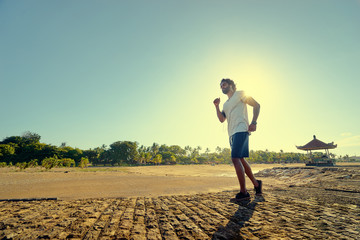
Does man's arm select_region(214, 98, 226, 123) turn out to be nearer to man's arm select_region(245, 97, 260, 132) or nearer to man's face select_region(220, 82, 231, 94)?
man's face select_region(220, 82, 231, 94)

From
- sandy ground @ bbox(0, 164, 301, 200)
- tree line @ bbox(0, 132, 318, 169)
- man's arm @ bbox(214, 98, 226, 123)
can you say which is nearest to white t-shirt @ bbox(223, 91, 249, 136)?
man's arm @ bbox(214, 98, 226, 123)

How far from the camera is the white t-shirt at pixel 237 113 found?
9.87 ft

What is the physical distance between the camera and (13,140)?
6550cm

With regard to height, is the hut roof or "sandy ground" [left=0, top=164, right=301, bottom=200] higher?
the hut roof

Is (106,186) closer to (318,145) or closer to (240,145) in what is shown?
(240,145)

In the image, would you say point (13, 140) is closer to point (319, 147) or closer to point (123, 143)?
point (123, 143)

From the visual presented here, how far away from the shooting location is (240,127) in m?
2.98

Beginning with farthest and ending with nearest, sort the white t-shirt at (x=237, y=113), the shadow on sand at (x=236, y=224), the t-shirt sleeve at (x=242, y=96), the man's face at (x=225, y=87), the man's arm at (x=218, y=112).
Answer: the man's arm at (x=218, y=112) → the man's face at (x=225, y=87) → the t-shirt sleeve at (x=242, y=96) → the white t-shirt at (x=237, y=113) → the shadow on sand at (x=236, y=224)

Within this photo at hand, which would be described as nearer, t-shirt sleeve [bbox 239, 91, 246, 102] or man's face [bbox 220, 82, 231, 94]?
t-shirt sleeve [bbox 239, 91, 246, 102]

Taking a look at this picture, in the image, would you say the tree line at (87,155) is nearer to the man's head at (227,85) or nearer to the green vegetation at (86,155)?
the green vegetation at (86,155)

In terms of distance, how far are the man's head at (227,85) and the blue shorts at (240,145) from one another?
3.27ft

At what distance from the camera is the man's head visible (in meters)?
3.42

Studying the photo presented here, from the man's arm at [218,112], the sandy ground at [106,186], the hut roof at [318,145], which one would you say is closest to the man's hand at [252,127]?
the man's arm at [218,112]

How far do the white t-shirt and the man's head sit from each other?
0.23 metres
